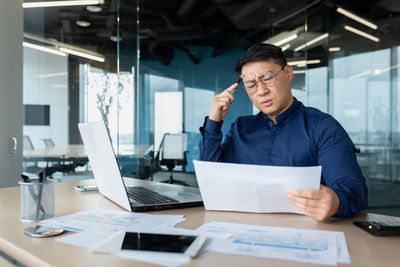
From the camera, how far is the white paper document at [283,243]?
2.47 ft

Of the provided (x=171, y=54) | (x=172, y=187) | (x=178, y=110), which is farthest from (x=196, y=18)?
(x=172, y=187)

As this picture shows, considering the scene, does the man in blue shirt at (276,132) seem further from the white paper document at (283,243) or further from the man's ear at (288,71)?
the white paper document at (283,243)

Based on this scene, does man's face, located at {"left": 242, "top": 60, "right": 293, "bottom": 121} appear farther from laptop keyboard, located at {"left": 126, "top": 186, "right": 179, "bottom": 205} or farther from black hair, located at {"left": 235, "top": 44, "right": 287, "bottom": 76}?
laptop keyboard, located at {"left": 126, "top": 186, "right": 179, "bottom": 205}

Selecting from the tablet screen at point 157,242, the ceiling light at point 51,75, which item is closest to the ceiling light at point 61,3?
the ceiling light at point 51,75

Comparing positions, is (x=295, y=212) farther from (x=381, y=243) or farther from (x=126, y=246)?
(x=126, y=246)

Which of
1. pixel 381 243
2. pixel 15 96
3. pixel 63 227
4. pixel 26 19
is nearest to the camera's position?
pixel 381 243

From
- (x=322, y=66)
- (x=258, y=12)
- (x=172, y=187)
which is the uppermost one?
(x=258, y=12)

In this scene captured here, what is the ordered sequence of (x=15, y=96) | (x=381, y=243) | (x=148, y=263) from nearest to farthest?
(x=148, y=263)
(x=381, y=243)
(x=15, y=96)

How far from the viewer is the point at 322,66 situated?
16.2ft

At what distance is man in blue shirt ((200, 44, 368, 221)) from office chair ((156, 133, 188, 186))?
14.4 feet

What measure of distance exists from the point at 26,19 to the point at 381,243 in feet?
17.6

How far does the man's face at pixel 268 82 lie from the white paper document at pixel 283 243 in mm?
745

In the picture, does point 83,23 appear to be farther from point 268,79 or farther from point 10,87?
point 268,79

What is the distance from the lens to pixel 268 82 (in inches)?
→ 61.2
